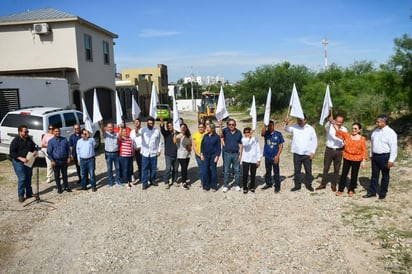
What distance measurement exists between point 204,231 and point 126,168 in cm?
322

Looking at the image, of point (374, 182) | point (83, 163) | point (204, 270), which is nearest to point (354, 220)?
point (374, 182)

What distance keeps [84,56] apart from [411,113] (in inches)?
669

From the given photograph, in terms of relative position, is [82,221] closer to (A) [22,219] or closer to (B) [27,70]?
(A) [22,219]

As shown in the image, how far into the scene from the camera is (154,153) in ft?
27.0

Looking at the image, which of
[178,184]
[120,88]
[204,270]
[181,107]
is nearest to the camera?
[204,270]

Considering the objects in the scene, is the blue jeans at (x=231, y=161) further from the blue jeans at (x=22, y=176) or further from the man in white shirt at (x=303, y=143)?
the blue jeans at (x=22, y=176)

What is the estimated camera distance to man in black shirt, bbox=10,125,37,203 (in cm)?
715

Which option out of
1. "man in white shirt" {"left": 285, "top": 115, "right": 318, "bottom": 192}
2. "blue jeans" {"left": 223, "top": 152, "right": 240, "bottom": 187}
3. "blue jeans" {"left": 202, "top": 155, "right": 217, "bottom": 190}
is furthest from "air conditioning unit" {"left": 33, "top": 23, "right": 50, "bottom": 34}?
"man in white shirt" {"left": 285, "top": 115, "right": 318, "bottom": 192}

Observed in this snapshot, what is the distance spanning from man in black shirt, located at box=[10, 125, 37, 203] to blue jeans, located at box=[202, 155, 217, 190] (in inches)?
145

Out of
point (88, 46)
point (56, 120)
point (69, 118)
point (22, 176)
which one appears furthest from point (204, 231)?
point (88, 46)

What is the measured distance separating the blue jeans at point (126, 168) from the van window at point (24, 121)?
3596mm

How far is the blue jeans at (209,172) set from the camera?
7961mm

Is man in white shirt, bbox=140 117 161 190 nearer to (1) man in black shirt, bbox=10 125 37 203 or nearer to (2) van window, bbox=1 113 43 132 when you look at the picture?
(1) man in black shirt, bbox=10 125 37 203

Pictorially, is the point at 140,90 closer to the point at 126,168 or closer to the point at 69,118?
the point at 69,118
